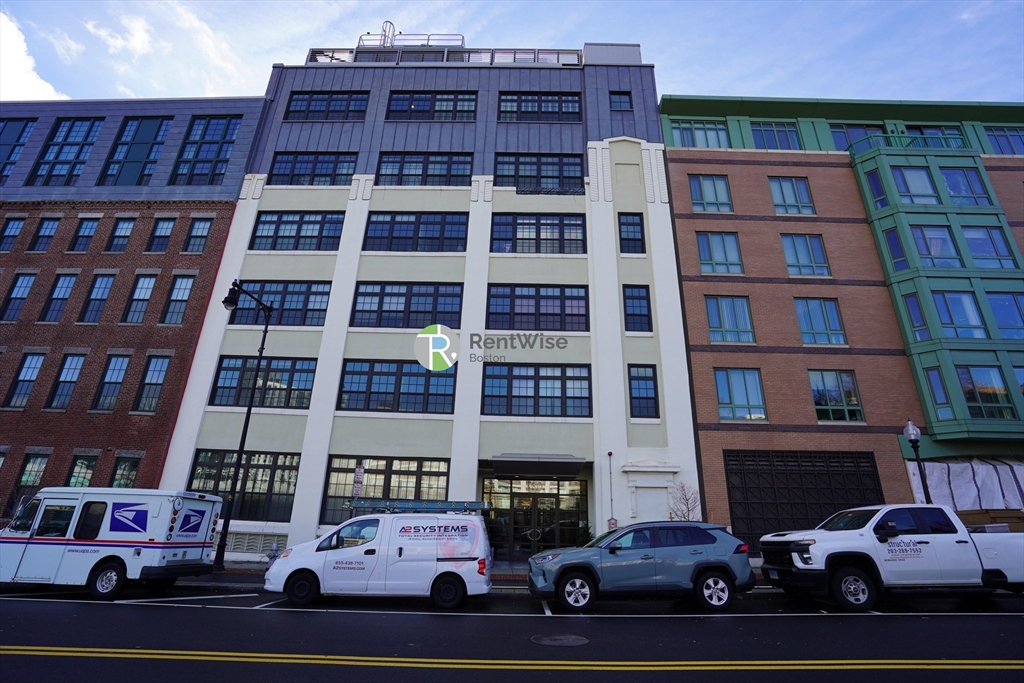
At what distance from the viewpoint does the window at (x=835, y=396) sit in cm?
2019

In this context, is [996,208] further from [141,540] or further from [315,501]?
[141,540]

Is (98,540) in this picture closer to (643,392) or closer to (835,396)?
(643,392)

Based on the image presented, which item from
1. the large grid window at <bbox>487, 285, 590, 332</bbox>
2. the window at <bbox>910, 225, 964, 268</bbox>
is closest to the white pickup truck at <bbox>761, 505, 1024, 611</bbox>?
the large grid window at <bbox>487, 285, 590, 332</bbox>

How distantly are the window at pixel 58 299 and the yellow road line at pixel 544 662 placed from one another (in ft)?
70.8

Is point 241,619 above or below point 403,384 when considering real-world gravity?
below

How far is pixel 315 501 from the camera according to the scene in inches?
752

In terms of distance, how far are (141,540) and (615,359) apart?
53.8 ft

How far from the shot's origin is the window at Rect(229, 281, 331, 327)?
2209 centimetres

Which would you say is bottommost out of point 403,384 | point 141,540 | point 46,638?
point 46,638

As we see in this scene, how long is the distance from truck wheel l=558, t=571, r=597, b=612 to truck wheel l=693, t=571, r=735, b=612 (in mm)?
2237

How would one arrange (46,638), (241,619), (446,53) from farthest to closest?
1. (446,53)
2. (241,619)
3. (46,638)

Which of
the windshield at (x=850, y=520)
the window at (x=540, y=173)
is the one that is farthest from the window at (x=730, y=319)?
the windshield at (x=850, y=520)

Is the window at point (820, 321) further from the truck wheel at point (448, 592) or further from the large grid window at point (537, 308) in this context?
the truck wheel at point (448, 592)

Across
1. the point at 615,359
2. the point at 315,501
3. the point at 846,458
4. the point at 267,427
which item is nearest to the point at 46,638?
the point at 315,501
